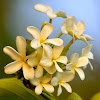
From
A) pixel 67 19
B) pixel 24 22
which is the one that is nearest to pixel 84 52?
pixel 67 19

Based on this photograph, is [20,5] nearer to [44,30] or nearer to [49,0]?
[49,0]

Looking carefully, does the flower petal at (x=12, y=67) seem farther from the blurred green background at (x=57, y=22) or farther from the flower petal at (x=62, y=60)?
the blurred green background at (x=57, y=22)

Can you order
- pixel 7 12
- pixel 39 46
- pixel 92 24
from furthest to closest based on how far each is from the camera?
pixel 92 24 → pixel 7 12 → pixel 39 46

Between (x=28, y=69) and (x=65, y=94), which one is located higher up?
(x=28, y=69)

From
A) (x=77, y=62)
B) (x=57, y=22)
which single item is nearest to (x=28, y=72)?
(x=77, y=62)

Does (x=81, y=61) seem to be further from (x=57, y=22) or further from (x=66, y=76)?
(x=57, y=22)

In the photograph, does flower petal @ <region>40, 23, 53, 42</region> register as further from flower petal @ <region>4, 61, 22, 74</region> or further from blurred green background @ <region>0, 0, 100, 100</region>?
blurred green background @ <region>0, 0, 100, 100</region>
